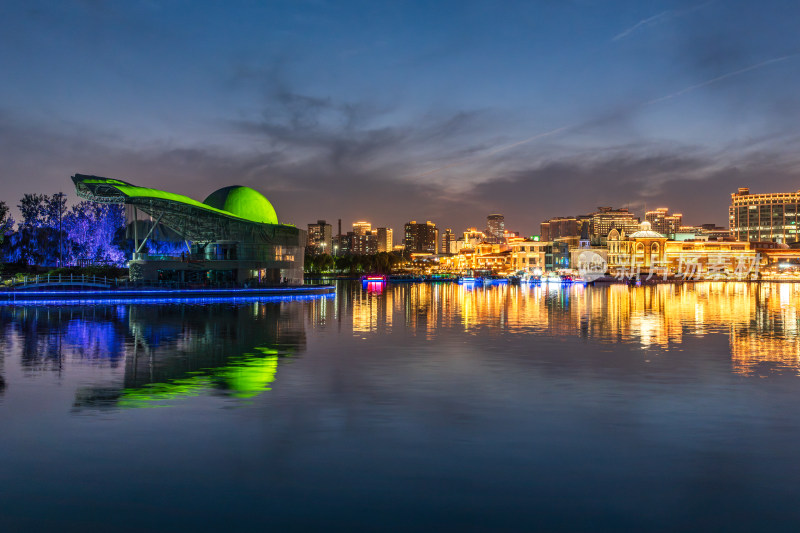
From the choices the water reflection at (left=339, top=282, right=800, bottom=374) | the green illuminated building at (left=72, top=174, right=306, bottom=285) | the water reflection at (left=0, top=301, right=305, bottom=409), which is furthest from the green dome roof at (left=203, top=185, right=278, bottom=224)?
the water reflection at (left=0, top=301, right=305, bottom=409)

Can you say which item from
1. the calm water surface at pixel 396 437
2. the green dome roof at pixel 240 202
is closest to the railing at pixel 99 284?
the green dome roof at pixel 240 202

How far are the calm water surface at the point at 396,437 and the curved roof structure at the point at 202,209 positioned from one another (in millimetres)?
41787

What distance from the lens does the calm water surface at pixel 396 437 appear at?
10.0 m

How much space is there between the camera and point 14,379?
804 inches

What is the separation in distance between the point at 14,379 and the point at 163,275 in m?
58.9

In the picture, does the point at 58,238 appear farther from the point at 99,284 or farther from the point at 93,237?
the point at 99,284

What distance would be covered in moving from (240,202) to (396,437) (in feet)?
266

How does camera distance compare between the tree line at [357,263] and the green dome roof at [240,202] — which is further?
the tree line at [357,263]

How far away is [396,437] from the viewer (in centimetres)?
1402

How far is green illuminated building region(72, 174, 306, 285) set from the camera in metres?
69.8

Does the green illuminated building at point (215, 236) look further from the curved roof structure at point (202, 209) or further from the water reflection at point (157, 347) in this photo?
the water reflection at point (157, 347)

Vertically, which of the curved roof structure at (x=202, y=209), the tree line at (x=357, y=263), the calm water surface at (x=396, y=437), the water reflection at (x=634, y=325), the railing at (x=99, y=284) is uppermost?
the curved roof structure at (x=202, y=209)

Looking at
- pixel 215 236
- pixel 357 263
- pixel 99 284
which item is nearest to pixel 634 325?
pixel 99 284

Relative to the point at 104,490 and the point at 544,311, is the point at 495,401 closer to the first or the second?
the point at 104,490
